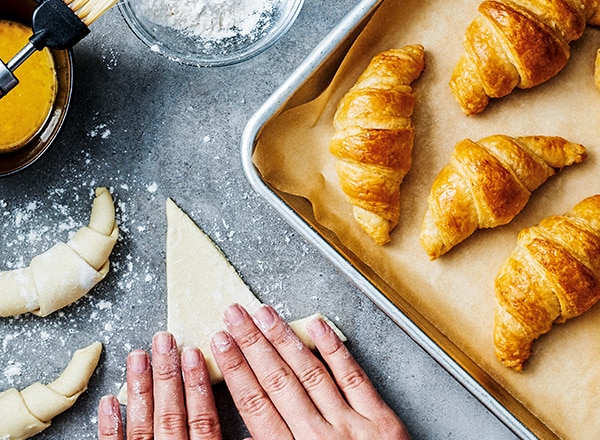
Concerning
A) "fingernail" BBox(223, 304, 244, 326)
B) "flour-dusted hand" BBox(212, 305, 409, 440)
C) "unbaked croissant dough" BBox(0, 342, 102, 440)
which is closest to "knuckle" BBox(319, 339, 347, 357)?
"flour-dusted hand" BBox(212, 305, 409, 440)

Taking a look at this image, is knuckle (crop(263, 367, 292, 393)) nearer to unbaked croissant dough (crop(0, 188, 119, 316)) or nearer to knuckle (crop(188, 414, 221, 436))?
knuckle (crop(188, 414, 221, 436))

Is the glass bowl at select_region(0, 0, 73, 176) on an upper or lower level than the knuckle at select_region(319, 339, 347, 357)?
upper

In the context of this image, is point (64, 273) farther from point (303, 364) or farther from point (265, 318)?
point (303, 364)

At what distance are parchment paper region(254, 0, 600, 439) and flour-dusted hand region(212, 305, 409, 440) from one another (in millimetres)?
248

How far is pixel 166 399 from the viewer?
1.66m

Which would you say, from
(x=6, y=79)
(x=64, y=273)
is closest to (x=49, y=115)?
(x=6, y=79)

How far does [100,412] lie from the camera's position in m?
1.67

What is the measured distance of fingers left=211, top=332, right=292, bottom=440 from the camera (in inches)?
64.6

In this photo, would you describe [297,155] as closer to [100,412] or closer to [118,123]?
[118,123]

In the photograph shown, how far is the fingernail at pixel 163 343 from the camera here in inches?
65.2

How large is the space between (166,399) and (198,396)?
76 mm

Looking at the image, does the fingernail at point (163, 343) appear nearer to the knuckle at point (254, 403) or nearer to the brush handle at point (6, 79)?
the knuckle at point (254, 403)

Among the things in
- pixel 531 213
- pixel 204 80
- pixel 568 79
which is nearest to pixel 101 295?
pixel 204 80

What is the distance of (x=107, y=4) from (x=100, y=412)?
0.93 meters
